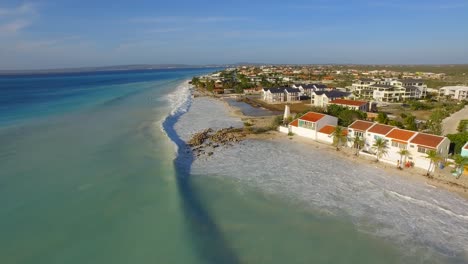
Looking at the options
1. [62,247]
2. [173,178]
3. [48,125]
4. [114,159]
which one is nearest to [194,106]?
[48,125]

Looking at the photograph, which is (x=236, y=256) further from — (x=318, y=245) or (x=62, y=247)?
(x=62, y=247)

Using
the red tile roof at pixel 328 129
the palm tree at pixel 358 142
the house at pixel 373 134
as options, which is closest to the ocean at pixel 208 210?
the palm tree at pixel 358 142

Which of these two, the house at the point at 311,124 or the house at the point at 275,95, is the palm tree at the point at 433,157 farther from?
the house at the point at 275,95

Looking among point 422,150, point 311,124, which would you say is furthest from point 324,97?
point 422,150

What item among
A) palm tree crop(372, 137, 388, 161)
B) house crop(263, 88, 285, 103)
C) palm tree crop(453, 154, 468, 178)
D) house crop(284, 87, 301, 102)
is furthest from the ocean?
house crop(284, 87, 301, 102)

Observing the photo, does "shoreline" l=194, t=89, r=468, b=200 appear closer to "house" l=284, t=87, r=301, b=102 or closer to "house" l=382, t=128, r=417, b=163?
"house" l=382, t=128, r=417, b=163

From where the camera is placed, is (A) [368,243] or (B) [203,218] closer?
(A) [368,243]

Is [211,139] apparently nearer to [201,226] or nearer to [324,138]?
[324,138]

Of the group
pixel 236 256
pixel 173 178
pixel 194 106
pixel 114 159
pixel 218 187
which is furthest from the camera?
pixel 194 106
